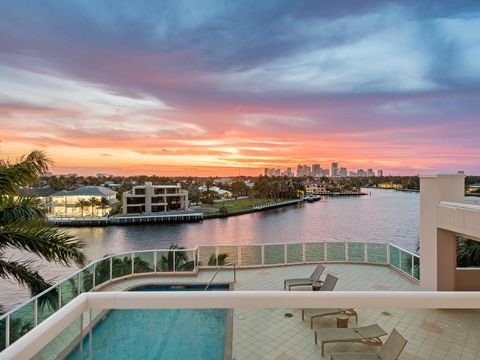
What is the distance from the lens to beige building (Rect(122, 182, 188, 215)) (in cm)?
5228

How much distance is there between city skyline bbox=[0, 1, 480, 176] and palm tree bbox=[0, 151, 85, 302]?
533 mm

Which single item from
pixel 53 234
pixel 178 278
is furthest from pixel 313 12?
pixel 53 234

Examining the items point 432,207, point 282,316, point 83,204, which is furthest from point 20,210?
point 83,204

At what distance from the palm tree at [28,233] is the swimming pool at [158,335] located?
11.1ft

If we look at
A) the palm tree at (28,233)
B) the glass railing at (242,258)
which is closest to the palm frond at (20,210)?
the palm tree at (28,233)

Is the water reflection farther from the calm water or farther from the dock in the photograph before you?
the dock

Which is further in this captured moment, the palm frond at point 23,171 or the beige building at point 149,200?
the beige building at point 149,200

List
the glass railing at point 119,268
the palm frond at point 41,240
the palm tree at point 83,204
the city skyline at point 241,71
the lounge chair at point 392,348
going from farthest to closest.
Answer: the palm tree at point 83,204 < the city skyline at point 241,71 < the glass railing at point 119,268 < the palm frond at point 41,240 < the lounge chair at point 392,348

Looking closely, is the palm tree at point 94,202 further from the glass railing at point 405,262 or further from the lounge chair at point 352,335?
the lounge chair at point 352,335

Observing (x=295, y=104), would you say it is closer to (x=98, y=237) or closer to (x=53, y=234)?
(x=53, y=234)

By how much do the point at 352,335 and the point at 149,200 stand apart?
52268 mm

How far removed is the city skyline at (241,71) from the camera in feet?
35.6

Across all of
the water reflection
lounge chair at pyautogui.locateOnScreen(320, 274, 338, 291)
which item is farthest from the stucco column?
the water reflection

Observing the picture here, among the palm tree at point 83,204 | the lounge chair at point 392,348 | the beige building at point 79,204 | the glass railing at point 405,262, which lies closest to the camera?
the lounge chair at point 392,348
